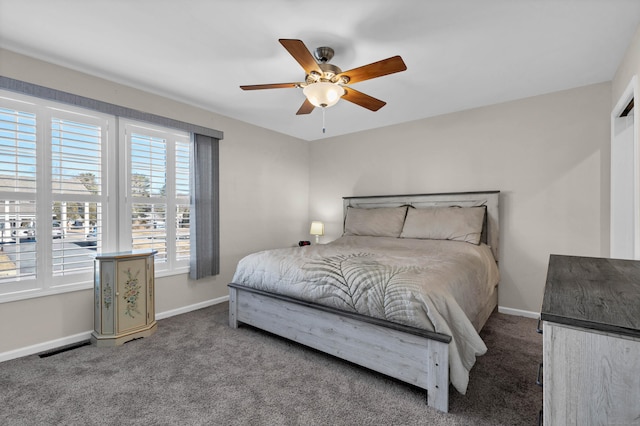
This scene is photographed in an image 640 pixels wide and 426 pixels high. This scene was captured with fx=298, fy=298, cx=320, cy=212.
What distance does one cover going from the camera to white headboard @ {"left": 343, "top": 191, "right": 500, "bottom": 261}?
3436 millimetres

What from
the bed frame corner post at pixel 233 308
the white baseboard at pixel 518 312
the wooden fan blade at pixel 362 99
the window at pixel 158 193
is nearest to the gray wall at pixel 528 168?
the white baseboard at pixel 518 312

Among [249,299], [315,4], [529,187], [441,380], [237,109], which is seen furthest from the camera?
[237,109]

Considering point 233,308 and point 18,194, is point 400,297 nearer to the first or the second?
point 233,308

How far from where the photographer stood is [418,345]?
1.83m

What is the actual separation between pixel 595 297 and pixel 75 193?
Result: 3643 mm

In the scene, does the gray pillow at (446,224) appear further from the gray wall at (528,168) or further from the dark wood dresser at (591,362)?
the dark wood dresser at (591,362)

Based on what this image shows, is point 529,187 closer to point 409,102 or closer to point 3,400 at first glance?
point 409,102

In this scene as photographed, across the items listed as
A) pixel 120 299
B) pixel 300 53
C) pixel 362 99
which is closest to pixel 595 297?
pixel 300 53

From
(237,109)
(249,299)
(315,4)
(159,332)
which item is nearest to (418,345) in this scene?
(249,299)

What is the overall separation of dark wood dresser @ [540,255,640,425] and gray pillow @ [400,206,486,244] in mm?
2438

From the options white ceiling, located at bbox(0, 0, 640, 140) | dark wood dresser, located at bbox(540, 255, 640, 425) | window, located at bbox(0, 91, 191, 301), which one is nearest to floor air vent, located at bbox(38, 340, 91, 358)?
window, located at bbox(0, 91, 191, 301)

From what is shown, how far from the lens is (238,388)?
1995 mm

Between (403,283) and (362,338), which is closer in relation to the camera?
(403,283)

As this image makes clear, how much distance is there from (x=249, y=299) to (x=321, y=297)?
92cm
